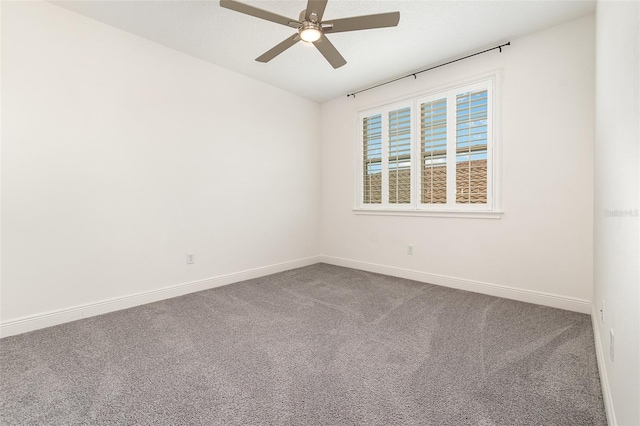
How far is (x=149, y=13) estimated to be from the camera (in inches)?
101

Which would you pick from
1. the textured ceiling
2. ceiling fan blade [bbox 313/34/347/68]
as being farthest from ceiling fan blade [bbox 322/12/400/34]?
the textured ceiling

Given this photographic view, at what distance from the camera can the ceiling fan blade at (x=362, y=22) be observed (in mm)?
1967

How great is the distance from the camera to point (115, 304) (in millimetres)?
2797

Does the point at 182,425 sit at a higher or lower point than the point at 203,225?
lower

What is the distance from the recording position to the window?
323 centimetres

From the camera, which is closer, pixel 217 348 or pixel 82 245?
pixel 217 348

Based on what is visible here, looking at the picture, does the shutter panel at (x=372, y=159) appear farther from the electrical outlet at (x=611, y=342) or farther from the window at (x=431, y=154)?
the electrical outlet at (x=611, y=342)

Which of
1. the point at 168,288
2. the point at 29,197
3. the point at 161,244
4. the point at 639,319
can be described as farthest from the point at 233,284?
the point at 639,319

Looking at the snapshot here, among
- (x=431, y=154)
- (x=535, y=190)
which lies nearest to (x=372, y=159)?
(x=431, y=154)

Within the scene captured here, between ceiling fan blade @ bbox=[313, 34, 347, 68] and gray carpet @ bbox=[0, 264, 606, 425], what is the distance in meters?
2.34

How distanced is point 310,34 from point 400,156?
7.38 ft

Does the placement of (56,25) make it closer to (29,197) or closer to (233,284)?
(29,197)

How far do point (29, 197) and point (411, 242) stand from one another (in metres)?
4.00

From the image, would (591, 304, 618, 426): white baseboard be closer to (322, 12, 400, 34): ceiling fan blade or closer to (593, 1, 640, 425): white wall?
(593, 1, 640, 425): white wall
